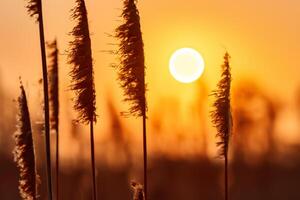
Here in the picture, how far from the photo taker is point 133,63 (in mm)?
33812

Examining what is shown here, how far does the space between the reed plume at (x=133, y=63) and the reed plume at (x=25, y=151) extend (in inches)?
125

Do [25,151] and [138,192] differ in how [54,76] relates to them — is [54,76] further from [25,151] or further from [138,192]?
[138,192]

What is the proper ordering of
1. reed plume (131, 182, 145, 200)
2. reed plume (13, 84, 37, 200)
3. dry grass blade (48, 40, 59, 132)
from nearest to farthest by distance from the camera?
reed plume (131, 182, 145, 200)
reed plume (13, 84, 37, 200)
dry grass blade (48, 40, 59, 132)

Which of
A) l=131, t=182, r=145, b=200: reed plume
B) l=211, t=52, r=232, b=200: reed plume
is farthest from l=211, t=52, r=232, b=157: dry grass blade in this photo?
l=131, t=182, r=145, b=200: reed plume

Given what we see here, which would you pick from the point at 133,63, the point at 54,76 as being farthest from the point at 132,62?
the point at 54,76

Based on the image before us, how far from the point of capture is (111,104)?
7538 centimetres

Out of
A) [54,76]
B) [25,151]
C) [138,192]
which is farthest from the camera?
[54,76]

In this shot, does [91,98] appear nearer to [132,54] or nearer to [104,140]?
[132,54]

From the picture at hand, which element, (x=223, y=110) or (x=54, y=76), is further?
(x=54, y=76)

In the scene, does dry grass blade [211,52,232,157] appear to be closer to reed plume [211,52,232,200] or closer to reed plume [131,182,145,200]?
reed plume [211,52,232,200]

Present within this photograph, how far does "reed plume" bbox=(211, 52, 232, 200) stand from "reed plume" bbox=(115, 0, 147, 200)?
275cm

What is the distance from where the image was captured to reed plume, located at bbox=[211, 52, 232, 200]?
35250 mm

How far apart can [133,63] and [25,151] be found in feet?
14.5

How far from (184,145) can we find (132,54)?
201ft
